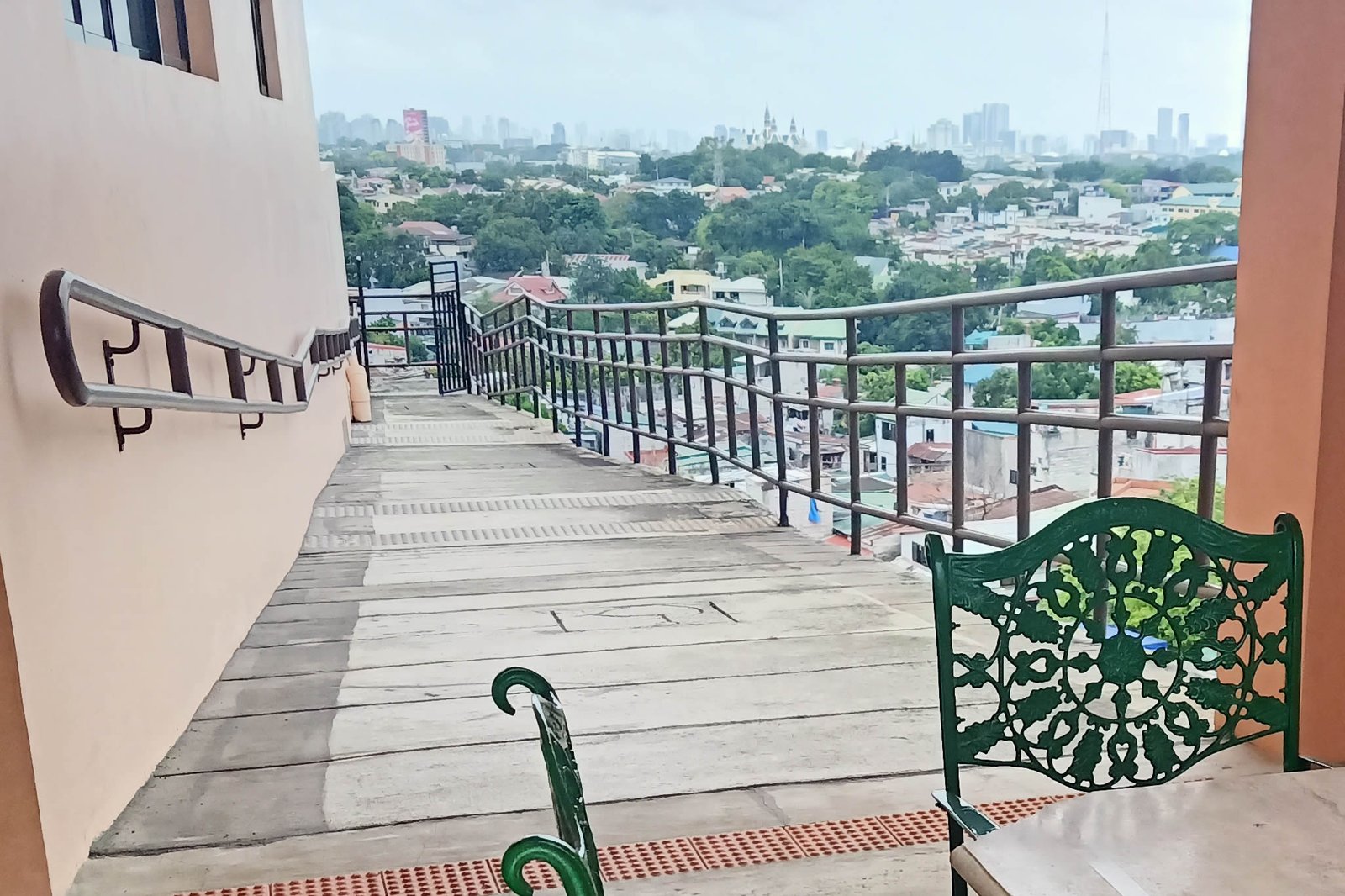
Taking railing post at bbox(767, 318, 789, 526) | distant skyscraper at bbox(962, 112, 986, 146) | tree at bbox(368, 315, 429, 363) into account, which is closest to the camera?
railing post at bbox(767, 318, 789, 526)

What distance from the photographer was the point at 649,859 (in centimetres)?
155

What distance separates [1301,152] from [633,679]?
5.17ft

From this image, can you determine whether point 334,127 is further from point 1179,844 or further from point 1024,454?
point 1179,844

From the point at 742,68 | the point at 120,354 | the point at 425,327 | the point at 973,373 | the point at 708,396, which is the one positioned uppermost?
the point at 742,68

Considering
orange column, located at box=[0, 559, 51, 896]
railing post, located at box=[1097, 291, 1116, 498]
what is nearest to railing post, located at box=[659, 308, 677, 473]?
railing post, located at box=[1097, 291, 1116, 498]

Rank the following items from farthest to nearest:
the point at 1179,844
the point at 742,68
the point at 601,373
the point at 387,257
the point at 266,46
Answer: the point at 742,68 → the point at 387,257 → the point at 601,373 → the point at 266,46 → the point at 1179,844

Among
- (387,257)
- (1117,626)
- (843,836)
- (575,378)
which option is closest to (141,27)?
(843,836)

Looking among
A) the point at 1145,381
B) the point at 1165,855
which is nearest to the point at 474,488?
the point at 1145,381

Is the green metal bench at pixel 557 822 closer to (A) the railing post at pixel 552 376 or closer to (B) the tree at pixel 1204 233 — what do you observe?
(B) the tree at pixel 1204 233

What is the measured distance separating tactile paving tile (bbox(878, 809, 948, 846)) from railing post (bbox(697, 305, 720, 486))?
2.89 metres

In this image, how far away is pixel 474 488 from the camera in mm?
4949

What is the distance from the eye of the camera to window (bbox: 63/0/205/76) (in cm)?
197

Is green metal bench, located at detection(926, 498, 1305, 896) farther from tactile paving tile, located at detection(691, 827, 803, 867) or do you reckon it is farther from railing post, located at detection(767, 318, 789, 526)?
railing post, located at detection(767, 318, 789, 526)

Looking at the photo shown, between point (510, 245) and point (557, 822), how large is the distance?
15760 millimetres
